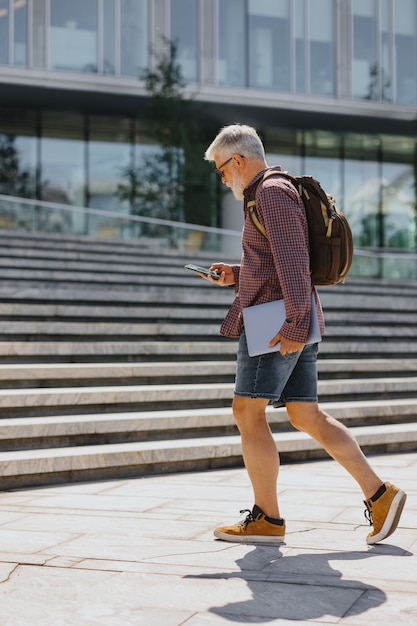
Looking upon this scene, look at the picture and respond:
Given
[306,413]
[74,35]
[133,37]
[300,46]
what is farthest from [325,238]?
[300,46]

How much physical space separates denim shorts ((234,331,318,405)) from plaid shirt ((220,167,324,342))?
0.16m

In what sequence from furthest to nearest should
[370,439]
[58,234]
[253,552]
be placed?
[58,234]
[370,439]
[253,552]

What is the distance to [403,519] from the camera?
4902mm

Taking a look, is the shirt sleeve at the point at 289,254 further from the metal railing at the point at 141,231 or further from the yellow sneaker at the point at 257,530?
the metal railing at the point at 141,231

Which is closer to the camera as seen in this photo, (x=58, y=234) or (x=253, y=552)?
(x=253, y=552)

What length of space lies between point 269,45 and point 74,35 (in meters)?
5.28

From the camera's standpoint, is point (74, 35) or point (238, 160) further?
point (74, 35)

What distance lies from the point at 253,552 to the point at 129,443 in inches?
116

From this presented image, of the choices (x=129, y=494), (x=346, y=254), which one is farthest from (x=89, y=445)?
(x=346, y=254)

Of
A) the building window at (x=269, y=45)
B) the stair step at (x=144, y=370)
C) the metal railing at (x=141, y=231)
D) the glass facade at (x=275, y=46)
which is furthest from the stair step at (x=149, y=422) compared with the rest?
the building window at (x=269, y=45)

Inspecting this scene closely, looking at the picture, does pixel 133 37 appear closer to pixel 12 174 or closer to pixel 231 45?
pixel 231 45

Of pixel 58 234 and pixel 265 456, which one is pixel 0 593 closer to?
pixel 265 456

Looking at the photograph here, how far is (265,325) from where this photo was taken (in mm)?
4207

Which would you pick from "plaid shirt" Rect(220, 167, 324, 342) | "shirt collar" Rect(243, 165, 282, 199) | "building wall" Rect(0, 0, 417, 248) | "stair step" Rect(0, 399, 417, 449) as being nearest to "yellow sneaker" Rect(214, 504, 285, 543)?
"plaid shirt" Rect(220, 167, 324, 342)
